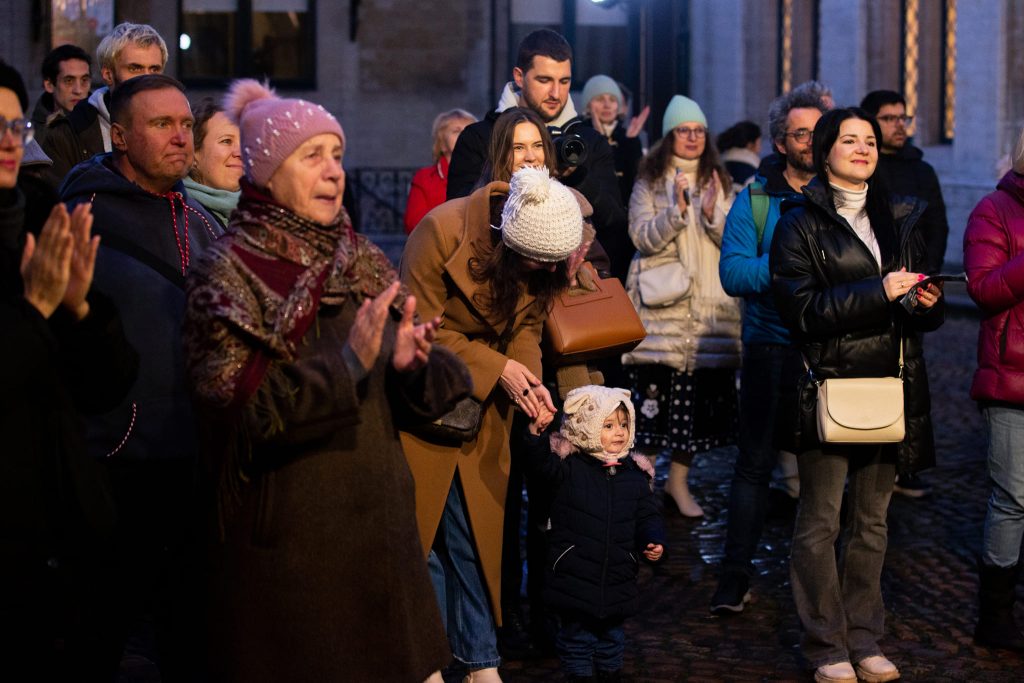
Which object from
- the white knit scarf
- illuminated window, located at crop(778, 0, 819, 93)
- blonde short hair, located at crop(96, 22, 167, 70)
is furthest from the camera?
illuminated window, located at crop(778, 0, 819, 93)

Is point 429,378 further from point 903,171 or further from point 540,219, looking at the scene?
point 903,171

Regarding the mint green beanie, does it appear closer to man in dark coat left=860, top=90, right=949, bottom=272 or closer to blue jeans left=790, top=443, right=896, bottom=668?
man in dark coat left=860, top=90, right=949, bottom=272

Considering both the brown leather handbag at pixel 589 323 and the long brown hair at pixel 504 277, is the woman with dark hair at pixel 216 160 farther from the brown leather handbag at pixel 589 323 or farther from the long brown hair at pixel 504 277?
the brown leather handbag at pixel 589 323

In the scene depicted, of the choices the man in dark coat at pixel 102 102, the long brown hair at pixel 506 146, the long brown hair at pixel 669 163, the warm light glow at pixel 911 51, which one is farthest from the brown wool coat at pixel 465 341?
the warm light glow at pixel 911 51

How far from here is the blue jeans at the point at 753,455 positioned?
677 cm

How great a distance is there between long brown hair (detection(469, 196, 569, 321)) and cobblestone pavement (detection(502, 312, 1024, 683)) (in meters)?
1.46

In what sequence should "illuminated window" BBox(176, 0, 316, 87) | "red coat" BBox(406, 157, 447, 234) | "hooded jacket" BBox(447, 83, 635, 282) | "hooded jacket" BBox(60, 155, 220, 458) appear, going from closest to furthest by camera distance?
"hooded jacket" BBox(60, 155, 220, 458), "hooded jacket" BBox(447, 83, 635, 282), "red coat" BBox(406, 157, 447, 234), "illuminated window" BBox(176, 0, 316, 87)

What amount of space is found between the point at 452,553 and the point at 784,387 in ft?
4.45

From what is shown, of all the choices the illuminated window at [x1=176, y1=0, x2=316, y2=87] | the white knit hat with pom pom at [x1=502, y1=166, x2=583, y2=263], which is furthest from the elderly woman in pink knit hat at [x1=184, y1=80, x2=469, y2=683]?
the illuminated window at [x1=176, y1=0, x2=316, y2=87]

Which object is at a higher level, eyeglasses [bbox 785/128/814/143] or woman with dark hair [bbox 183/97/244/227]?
eyeglasses [bbox 785/128/814/143]

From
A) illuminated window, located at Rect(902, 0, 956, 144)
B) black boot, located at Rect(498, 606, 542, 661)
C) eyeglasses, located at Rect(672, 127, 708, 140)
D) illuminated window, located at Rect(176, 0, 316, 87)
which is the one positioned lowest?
black boot, located at Rect(498, 606, 542, 661)

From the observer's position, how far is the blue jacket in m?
6.86

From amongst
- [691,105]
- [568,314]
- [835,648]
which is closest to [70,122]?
[568,314]

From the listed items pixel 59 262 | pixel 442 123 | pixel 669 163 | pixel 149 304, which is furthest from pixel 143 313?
pixel 442 123
